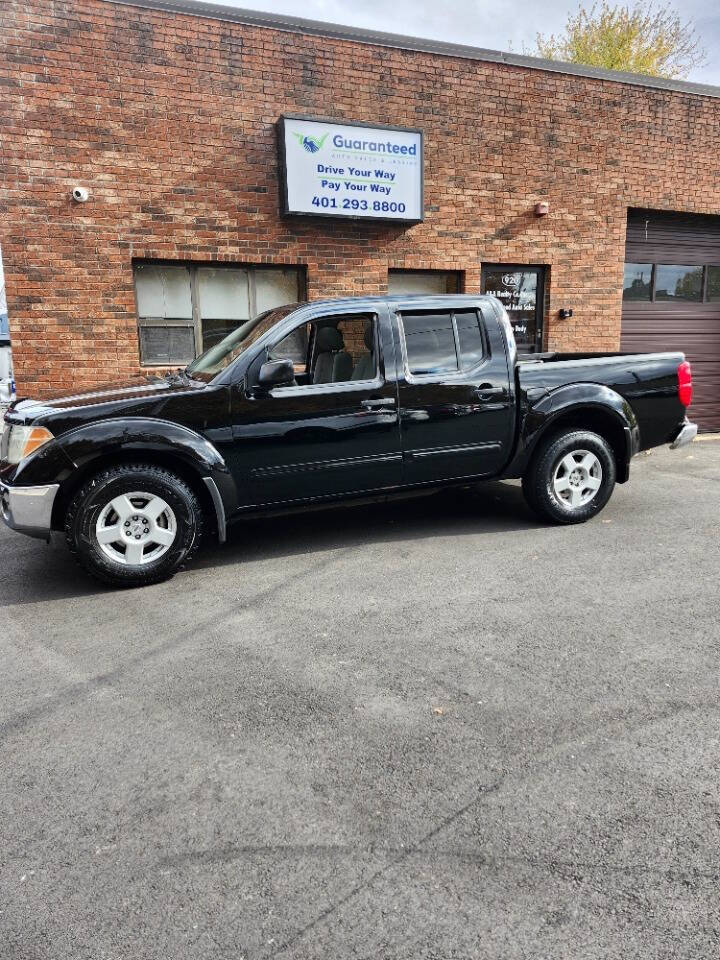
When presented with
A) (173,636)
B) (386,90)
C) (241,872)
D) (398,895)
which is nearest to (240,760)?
(241,872)

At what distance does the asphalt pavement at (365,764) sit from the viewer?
1877 mm

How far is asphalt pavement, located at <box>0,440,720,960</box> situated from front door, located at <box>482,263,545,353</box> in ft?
20.3

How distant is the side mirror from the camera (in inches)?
186

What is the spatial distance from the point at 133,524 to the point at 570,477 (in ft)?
12.0

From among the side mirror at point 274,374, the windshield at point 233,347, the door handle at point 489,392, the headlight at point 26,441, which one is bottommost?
the headlight at point 26,441

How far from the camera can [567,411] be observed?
18.7 ft

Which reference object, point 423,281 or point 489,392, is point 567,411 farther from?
point 423,281

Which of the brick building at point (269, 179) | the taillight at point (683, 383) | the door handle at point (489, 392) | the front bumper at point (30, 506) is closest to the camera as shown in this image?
the front bumper at point (30, 506)

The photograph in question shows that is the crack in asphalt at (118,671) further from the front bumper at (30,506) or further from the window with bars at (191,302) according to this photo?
the window with bars at (191,302)

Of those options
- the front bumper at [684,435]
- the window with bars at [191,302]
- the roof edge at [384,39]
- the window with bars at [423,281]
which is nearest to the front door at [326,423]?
the front bumper at [684,435]

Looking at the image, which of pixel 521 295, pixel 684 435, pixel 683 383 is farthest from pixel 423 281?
pixel 684 435

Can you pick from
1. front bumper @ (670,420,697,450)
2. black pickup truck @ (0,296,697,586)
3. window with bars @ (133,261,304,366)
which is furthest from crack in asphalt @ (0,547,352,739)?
window with bars @ (133,261,304,366)

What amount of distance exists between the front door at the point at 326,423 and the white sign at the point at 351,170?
12.9ft

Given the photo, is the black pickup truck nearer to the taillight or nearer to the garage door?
the taillight
